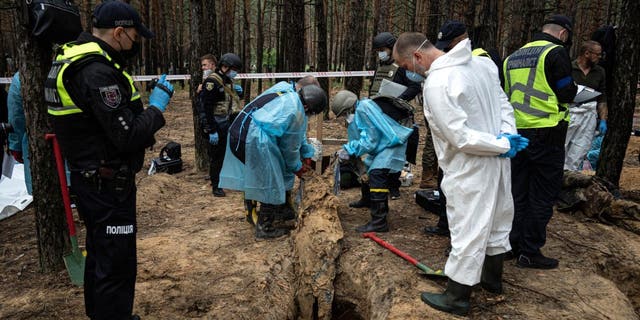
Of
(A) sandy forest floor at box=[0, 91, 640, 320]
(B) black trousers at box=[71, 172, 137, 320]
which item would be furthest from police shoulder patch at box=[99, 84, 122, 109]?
(A) sandy forest floor at box=[0, 91, 640, 320]

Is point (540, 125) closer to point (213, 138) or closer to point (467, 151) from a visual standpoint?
point (467, 151)

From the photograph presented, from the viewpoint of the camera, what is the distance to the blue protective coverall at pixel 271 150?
433 cm

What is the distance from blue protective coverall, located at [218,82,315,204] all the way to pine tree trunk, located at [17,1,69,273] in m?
1.60

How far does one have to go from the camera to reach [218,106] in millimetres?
6090

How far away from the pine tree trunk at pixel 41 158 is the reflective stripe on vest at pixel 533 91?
4.01 m

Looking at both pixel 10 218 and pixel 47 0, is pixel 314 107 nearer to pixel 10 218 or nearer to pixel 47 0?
pixel 47 0

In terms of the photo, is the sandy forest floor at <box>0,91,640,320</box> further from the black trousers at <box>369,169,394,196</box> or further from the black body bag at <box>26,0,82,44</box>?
the black body bag at <box>26,0,82,44</box>

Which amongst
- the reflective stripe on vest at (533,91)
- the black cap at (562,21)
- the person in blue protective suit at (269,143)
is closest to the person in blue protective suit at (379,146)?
the person in blue protective suit at (269,143)

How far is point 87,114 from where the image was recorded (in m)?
2.55

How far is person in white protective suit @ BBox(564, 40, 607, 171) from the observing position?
232 inches

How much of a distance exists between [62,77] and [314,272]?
2734 millimetres

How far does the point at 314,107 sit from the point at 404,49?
4.56 ft

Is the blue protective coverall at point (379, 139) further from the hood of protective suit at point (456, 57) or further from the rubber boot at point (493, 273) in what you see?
the hood of protective suit at point (456, 57)

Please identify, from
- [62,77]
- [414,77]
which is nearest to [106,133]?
[62,77]
